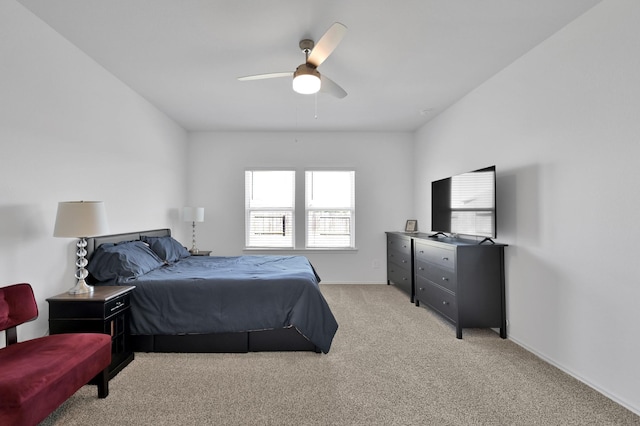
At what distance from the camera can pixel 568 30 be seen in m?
2.43

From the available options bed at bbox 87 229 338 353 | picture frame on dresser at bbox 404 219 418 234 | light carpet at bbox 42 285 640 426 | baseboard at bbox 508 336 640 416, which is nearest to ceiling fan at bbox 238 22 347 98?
bed at bbox 87 229 338 353

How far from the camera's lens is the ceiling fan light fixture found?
8.23ft

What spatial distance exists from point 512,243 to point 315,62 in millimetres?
2487

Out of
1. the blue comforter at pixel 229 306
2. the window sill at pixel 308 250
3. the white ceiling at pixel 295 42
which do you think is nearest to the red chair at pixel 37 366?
the blue comforter at pixel 229 306

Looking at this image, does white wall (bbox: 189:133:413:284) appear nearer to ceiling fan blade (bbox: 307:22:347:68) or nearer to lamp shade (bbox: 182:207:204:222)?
lamp shade (bbox: 182:207:204:222)

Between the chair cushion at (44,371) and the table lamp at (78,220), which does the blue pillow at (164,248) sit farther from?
the chair cushion at (44,371)

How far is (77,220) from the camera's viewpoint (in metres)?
2.30

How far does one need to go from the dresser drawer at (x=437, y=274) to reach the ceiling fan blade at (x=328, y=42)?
239 cm

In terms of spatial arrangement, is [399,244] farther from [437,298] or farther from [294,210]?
[294,210]

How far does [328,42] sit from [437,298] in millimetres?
2886

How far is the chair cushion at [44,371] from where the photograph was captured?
4.72ft

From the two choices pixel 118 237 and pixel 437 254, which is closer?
pixel 118 237

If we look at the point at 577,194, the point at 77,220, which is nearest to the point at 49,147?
the point at 77,220

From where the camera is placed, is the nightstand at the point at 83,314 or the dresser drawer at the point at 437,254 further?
the dresser drawer at the point at 437,254
